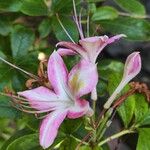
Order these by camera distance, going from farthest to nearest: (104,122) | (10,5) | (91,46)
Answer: (10,5) → (104,122) → (91,46)

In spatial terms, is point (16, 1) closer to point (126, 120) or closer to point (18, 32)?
point (18, 32)

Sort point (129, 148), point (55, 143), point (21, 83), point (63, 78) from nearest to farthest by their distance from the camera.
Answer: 1. point (63, 78)
2. point (55, 143)
3. point (21, 83)
4. point (129, 148)

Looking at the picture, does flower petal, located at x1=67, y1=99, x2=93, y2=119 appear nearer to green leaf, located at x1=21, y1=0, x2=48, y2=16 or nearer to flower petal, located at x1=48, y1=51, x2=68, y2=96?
flower petal, located at x1=48, y1=51, x2=68, y2=96

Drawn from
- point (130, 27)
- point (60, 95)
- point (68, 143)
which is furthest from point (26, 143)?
point (130, 27)

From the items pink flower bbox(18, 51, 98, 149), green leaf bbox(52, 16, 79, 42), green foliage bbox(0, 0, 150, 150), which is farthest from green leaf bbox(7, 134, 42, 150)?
green leaf bbox(52, 16, 79, 42)

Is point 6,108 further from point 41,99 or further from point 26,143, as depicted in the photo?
point 41,99

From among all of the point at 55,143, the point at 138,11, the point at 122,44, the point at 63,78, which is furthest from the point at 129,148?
the point at 63,78

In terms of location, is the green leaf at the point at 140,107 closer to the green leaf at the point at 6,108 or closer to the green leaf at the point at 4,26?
the green leaf at the point at 6,108
